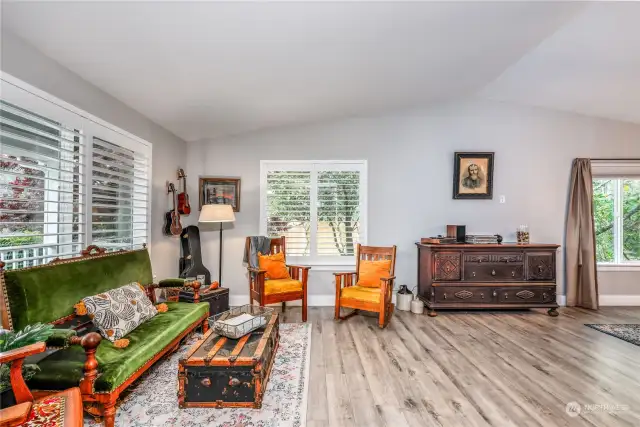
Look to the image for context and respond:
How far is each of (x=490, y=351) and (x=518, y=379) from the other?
533 millimetres

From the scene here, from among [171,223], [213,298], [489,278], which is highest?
[171,223]

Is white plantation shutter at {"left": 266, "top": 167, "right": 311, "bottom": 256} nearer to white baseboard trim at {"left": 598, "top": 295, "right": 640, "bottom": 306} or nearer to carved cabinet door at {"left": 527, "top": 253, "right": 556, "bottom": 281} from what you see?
carved cabinet door at {"left": 527, "top": 253, "right": 556, "bottom": 281}

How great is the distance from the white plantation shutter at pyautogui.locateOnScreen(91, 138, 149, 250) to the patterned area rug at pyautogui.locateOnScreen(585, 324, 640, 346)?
17.7 ft

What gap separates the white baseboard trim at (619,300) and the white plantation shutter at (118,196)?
6.40 metres

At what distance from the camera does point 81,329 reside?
2.28 m

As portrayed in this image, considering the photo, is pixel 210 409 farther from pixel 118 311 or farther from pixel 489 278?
pixel 489 278

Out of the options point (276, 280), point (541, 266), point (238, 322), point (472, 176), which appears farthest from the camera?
point (472, 176)

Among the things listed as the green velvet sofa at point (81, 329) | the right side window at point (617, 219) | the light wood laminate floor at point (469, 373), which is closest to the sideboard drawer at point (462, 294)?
the light wood laminate floor at point (469, 373)

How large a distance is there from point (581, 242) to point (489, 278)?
1641 millimetres

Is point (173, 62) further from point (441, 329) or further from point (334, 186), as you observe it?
point (441, 329)

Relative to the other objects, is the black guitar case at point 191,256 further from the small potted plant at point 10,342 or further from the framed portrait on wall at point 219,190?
the small potted plant at point 10,342

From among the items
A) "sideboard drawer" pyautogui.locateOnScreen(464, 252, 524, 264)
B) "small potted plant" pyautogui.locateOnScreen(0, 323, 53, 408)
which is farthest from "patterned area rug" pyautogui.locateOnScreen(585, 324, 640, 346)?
"small potted plant" pyautogui.locateOnScreen(0, 323, 53, 408)

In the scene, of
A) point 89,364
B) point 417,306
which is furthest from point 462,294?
point 89,364

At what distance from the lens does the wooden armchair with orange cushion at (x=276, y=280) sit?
3719mm
